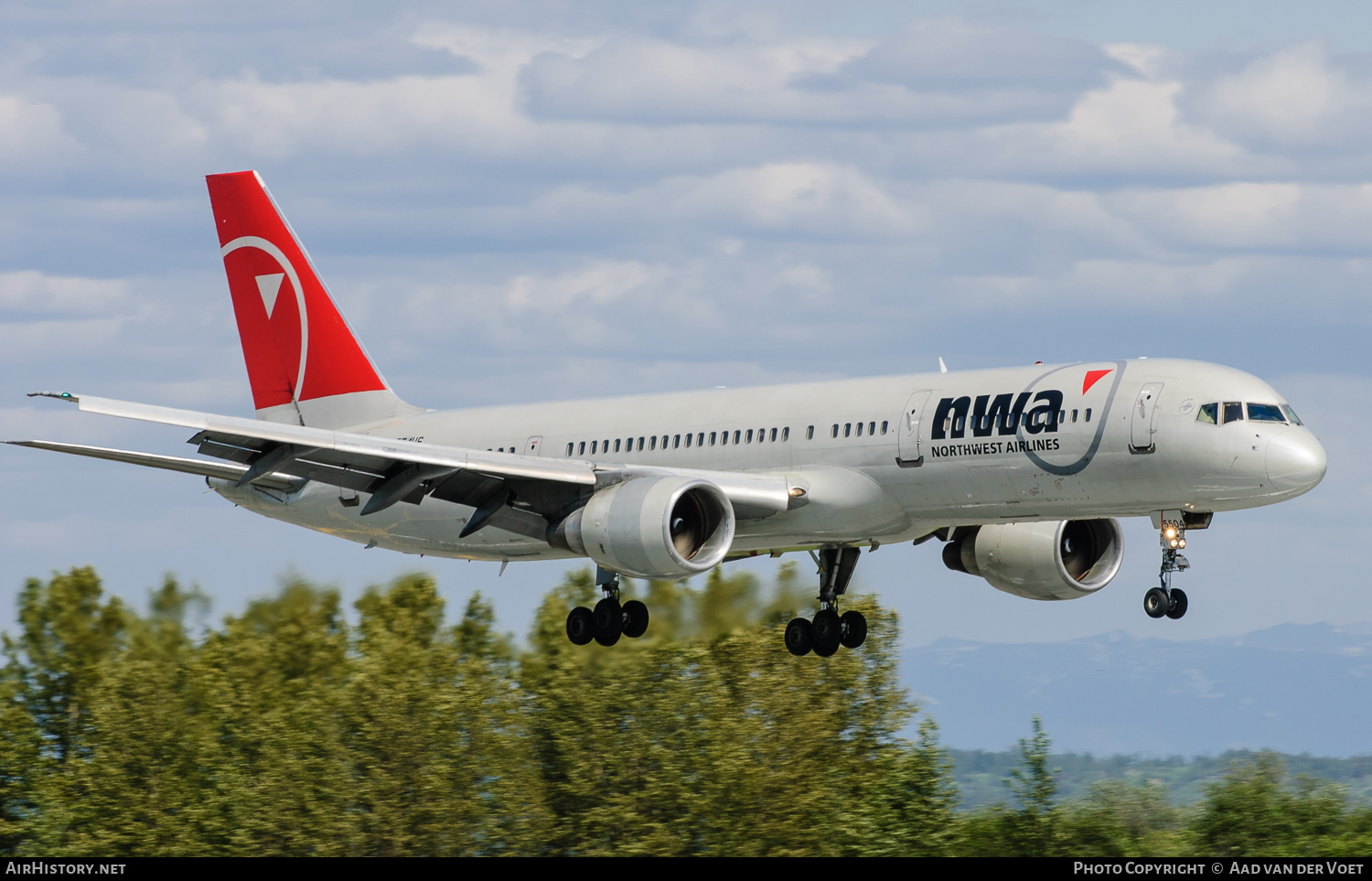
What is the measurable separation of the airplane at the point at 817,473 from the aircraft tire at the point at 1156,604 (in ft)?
0.14

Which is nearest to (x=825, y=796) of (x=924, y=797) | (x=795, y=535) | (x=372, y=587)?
(x=924, y=797)

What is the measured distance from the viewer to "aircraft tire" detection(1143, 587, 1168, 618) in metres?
31.8

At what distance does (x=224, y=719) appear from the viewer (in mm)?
82188

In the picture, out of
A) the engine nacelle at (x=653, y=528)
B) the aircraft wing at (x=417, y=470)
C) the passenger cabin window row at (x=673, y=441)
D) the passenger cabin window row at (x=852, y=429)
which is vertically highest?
the passenger cabin window row at (x=673, y=441)

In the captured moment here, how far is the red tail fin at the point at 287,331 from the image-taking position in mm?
45469

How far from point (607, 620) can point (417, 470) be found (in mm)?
5768

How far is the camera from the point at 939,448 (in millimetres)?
33375

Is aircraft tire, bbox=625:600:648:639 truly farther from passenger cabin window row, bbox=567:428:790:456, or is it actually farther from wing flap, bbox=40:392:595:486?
wing flap, bbox=40:392:595:486

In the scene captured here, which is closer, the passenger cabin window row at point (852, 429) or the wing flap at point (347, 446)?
the wing flap at point (347, 446)

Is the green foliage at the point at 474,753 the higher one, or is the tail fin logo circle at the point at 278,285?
the tail fin logo circle at the point at 278,285

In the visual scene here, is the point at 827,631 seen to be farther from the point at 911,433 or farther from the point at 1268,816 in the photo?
the point at 1268,816

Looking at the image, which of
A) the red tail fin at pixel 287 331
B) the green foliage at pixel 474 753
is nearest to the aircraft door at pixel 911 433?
the red tail fin at pixel 287 331

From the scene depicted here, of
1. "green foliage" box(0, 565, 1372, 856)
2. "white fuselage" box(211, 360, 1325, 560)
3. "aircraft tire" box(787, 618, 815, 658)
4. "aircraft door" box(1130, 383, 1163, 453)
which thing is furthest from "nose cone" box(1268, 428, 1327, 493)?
"green foliage" box(0, 565, 1372, 856)

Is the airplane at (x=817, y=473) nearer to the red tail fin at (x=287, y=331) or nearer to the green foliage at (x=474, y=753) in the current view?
the red tail fin at (x=287, y=331)
